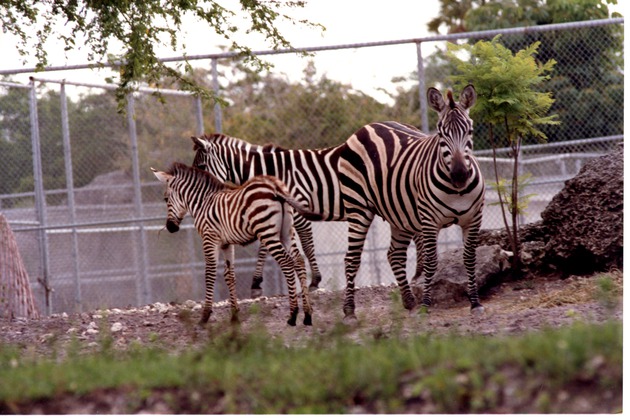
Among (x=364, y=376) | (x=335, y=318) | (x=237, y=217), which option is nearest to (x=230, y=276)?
(x=237, y=217)

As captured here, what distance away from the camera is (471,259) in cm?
961

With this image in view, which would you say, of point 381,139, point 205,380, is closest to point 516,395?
point 205,380

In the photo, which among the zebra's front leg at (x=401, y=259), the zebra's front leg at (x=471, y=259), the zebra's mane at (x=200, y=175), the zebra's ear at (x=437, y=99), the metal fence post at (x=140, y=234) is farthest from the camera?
the metal fence post at (x=140, y=234)

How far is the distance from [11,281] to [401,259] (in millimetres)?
5030

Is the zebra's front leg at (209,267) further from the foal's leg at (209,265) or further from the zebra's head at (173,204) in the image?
the zebra's head at (173,204)

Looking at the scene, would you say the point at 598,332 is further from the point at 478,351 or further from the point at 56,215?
the point at 56,215

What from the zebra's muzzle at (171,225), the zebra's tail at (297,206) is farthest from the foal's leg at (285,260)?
the zebra's muzzle at (171,225)

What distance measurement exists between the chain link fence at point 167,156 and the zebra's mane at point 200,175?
0.74 metres

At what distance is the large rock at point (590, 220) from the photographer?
1070 centimetres

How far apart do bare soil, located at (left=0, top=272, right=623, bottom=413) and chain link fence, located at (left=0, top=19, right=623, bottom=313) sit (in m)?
0.53

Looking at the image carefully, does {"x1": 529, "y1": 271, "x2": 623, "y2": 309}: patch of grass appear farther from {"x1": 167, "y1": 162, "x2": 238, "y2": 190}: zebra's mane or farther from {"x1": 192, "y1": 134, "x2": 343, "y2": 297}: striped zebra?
{"x1": 167, "y1": 162, "x2": 238, "y2": 190}: zebra's mane

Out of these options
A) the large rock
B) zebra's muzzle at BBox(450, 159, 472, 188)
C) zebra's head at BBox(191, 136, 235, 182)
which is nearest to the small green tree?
the large rock

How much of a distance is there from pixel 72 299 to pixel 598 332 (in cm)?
1114

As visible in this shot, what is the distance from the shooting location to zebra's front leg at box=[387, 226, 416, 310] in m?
10.2
